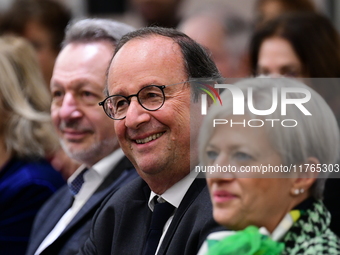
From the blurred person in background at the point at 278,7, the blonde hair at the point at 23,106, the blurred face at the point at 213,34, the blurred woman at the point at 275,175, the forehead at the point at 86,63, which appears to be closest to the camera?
the blurred woman at the point at 275,175

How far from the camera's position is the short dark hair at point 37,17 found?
4.94m

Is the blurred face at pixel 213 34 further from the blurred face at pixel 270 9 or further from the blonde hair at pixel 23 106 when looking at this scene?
the blonde hair at pixel 23 106

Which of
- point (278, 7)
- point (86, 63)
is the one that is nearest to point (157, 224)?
point (86, 63)

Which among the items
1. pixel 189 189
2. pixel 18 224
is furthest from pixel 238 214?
pixel 18 224

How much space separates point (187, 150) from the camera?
213cm

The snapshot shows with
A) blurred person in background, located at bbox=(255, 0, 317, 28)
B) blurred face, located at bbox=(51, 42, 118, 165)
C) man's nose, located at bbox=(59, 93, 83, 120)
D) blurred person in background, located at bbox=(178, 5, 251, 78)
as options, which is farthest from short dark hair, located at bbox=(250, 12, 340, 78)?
man's nose, located at bbox=(59, 93, 83, 120)

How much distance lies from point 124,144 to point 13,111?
5.82 feet

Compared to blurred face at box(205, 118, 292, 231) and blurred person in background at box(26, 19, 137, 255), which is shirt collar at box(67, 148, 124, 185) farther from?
blurred face at box(205, 118, 292, 231)

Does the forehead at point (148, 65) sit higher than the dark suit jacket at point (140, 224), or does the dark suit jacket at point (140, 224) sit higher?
the forehead at point (148, 65)

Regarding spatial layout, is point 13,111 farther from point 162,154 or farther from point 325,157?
point 325,157

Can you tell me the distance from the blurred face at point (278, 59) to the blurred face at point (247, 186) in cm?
187

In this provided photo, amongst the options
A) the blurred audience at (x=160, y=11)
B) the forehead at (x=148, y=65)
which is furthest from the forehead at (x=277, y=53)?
the forehead at (x=148, y=65)

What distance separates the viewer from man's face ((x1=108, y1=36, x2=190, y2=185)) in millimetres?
2104

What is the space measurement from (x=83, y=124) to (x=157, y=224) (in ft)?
3.97
